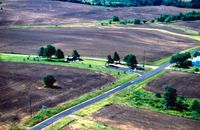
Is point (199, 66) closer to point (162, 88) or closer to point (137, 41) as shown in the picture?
point (162, 88)

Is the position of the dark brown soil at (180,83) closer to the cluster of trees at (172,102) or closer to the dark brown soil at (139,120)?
the cluster of trees at (172,102)

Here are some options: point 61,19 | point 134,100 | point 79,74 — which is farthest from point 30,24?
point 134,100

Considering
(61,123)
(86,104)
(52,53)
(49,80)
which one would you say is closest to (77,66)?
(52,53)

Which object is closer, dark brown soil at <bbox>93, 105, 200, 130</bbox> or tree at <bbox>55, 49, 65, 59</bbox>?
dark brown soil at <bbox>93, 105, 200, 130</bbox>

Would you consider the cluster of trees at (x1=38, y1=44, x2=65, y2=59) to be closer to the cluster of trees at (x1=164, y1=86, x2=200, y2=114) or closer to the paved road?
the paved road

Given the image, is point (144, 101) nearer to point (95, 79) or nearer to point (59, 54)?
point (95, 79)

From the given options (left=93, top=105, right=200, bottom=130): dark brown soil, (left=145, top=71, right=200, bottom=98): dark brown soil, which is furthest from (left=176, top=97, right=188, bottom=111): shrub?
(left=145, top=71, right=200, bottom=98): dark brown soil

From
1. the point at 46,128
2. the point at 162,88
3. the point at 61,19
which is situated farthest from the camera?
the point at 61,19

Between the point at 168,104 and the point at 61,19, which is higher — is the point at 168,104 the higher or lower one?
the lower one
